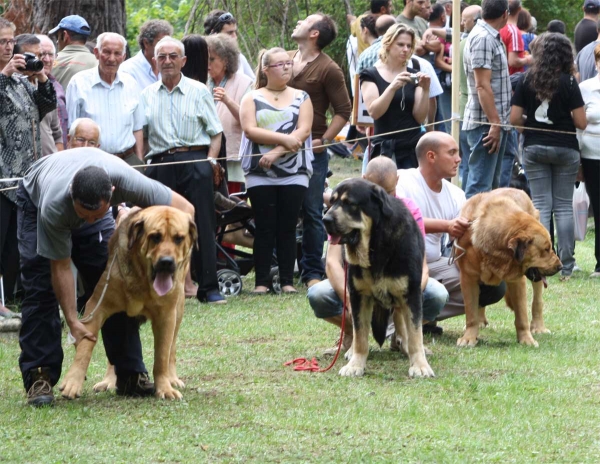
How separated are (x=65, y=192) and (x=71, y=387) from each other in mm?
1179

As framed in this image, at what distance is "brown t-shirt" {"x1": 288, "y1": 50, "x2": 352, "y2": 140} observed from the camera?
1062 centimetres

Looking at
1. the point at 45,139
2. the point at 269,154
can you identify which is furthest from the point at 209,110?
the point at 45,139

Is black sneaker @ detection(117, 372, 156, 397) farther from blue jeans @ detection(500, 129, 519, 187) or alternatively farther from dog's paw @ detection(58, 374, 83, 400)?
blue jeans @ detection(500, 129, 519, 187)

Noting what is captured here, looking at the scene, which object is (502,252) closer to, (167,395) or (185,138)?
(167,395)

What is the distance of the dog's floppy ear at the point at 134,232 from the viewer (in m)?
5.66

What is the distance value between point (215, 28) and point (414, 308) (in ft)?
19.8

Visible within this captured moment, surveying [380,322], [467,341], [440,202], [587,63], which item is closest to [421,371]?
[380,322]

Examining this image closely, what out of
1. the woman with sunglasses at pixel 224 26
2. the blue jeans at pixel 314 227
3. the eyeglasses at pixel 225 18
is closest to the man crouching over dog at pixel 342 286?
the blue jeans at pixel 314 227

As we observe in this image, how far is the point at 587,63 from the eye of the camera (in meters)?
12.1

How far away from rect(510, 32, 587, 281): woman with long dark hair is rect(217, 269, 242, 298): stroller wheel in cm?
325

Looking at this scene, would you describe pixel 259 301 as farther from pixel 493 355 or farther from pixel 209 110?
pixel 493 355

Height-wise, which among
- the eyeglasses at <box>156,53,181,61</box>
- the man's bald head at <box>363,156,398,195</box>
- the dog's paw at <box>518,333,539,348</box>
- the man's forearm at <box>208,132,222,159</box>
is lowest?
the dog's paw at <box>518,333,539,348</box>

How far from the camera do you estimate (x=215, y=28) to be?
11.6 m

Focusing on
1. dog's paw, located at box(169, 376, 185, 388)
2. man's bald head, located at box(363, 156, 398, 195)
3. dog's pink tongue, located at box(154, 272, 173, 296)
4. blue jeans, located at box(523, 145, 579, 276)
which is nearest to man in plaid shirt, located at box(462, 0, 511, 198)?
blue jeans, located at box(523, 145, 579, 276)
